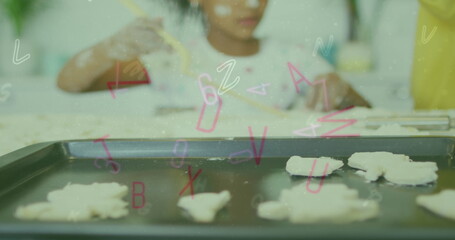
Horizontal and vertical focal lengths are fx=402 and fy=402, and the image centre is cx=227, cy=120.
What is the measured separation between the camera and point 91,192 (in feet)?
1.48

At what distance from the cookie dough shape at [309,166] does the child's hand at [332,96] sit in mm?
694

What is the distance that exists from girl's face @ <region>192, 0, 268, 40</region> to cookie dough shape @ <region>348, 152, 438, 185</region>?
0.97 m

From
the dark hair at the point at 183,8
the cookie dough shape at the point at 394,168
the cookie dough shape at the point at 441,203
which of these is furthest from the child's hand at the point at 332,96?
the cookie dough shape at the point at 441,203

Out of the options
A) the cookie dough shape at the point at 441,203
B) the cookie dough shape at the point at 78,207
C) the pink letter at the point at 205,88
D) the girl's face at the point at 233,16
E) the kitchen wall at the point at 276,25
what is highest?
the kitchen wall at the point at 276,25

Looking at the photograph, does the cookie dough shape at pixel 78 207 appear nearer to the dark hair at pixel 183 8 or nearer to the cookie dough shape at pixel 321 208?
the cookie dough shape at pixel 321 208

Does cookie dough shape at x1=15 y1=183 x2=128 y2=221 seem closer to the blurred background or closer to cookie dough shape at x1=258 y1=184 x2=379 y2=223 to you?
cookie dough shape at x1=258 y1=184 x2=379 y2=223

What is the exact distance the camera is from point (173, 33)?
1.69 meters

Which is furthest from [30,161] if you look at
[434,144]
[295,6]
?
[295,6]

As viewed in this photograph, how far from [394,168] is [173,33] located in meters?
1.34

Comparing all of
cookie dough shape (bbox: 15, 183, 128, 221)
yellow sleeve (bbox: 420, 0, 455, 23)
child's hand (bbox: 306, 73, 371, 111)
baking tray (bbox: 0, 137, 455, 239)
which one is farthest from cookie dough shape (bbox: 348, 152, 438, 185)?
yellow sleeve (bbox: 420, 0, 455, 23)

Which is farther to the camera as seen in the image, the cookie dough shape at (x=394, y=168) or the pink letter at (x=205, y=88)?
the pink letter at (x=205, y=88)

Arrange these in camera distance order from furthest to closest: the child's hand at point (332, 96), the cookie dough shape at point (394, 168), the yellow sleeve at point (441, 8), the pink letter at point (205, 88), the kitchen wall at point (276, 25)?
the kitchen wall at point (276, 25) < the pink letter at point (205, 88) < the child's hand at point (332, 96) < the yellow sleeve at point (441, 8) < the cookie dough shape at point (394, 168)

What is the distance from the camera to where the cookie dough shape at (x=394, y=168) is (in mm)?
464

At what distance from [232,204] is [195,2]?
1.26 metres
